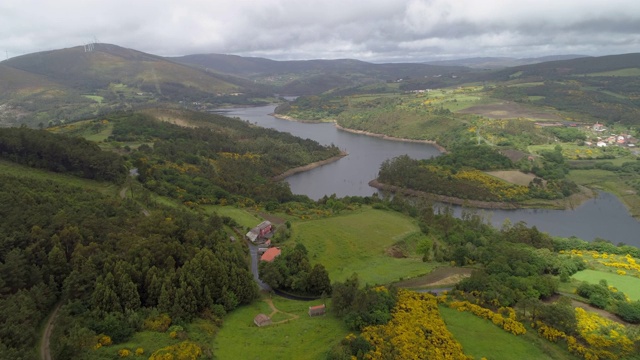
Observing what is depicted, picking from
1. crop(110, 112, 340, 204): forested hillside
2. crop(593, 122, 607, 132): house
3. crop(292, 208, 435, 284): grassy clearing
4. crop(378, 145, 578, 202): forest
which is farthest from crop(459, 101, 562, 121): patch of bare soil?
crop(292, 208, 435, 284): grassy clearing

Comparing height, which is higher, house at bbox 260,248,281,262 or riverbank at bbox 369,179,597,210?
house at bbox 260,248,281,262

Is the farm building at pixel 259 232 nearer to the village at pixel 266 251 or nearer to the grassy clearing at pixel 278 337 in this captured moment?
the village at pixel 266 251

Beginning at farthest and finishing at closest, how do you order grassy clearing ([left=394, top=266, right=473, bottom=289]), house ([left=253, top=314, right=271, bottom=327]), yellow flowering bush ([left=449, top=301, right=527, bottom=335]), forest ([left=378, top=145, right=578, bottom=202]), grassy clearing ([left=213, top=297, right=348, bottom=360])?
forest ([left=378, top=145, right=578, bottom=202]) → grassy clearing ([left=394, top=266, right=473, bottom=289]) → house ([left=253, top=314, right=271, bottom=327]) → yellow flowering bush ([left=449, top=301, right=527, bottom=335]) → grassy clearing ([left=213, top=297, right=348, bottom=360])

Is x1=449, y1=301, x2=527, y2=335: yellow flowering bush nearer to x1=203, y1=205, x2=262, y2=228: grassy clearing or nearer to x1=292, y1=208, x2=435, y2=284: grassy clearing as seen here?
x1=292, y1=208, x2=435, y2=284: grassy clearing

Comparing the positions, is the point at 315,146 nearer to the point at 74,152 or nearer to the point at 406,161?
the point at 406,161

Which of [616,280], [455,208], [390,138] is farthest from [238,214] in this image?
[390,138]

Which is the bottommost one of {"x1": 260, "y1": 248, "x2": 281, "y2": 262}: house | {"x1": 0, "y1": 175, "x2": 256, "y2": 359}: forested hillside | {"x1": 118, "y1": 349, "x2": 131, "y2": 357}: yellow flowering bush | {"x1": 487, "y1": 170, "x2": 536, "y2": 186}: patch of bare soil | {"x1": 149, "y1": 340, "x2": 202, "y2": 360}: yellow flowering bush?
{"x1": 487, "y1": 170, "x2": 536, "y2": 186}: patch of bare soil

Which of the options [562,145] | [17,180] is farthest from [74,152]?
[562,145]
